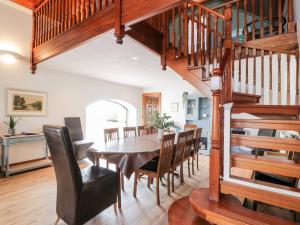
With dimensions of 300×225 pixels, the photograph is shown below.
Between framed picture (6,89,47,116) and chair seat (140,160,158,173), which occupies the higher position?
framed picture (6,89,47,116)

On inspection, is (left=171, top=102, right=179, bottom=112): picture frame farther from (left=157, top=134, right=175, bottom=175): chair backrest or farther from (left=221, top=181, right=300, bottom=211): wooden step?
(left=221, top=181, right=300, bottom=211): wooden step

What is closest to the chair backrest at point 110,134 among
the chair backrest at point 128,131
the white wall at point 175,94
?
the chair backrest at point 128,131

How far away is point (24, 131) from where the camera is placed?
13.5ft

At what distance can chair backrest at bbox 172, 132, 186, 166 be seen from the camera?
293 cm

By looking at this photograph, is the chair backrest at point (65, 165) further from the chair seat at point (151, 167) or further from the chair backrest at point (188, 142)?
the chair backrest at point (188, 142)

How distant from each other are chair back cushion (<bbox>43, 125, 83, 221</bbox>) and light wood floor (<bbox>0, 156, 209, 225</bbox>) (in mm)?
435

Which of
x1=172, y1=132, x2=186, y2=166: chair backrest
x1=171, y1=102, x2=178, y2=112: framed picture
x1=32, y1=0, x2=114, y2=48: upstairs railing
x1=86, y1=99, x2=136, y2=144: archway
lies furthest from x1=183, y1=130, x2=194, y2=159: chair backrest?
x1=86, y1=99, x2=136, y2=144: archway

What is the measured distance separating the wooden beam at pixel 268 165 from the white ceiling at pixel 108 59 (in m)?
2.05

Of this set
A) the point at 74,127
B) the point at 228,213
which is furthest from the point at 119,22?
the point at 74,127

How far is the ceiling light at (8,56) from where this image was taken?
11.7 feet

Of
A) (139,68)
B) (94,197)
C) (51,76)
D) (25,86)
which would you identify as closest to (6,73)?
(25,86)

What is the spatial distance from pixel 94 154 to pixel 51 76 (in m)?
3.11

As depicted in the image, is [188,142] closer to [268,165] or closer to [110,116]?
[268,165]

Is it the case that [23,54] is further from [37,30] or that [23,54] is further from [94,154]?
[94,154]
